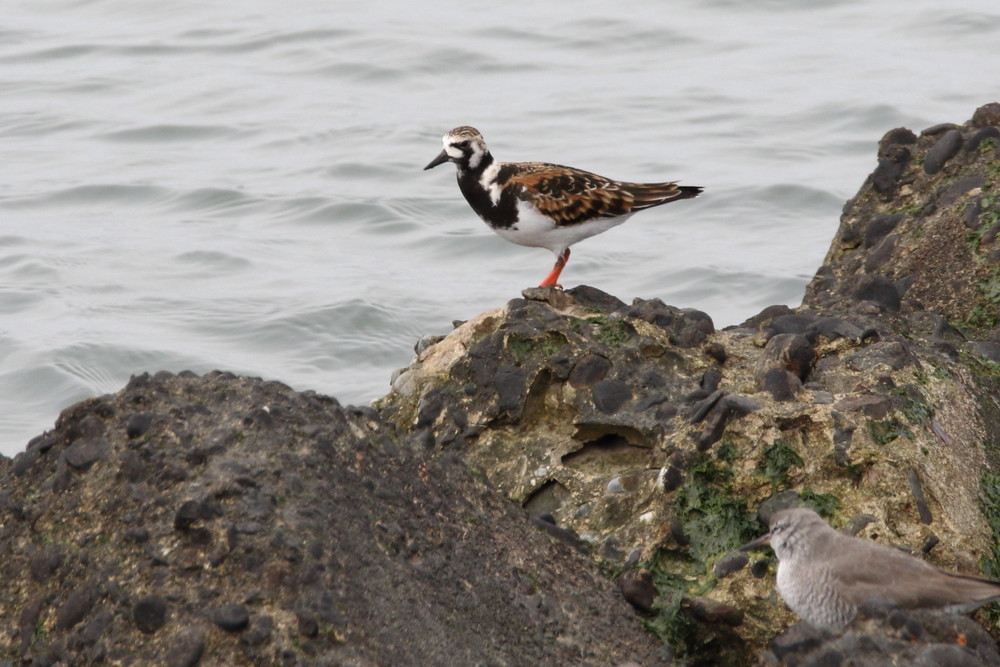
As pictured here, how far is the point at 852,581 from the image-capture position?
12.0ft

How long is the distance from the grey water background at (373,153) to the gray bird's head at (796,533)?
665cm

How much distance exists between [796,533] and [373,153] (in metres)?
12.2

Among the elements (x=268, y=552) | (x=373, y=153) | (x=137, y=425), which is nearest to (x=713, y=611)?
(x=268, y=552)

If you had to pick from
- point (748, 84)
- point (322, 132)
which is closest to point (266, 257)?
point (322, 132)

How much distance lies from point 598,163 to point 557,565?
10.7 metres

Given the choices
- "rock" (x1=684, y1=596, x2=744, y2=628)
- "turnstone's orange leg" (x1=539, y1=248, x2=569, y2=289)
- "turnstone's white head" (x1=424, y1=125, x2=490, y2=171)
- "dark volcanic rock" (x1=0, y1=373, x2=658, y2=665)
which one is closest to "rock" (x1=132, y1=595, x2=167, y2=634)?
"dark volcanic rock" (x1=0, y1=373, x2=658, y2=665)

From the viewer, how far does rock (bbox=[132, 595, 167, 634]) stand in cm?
334

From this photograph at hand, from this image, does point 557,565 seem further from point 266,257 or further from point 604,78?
point 604,78

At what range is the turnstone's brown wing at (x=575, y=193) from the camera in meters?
7.09

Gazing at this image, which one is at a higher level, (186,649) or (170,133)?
(186,649)

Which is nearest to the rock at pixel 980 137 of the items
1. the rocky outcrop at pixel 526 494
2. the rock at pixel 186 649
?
the rocky outcrop at pixel 526 494

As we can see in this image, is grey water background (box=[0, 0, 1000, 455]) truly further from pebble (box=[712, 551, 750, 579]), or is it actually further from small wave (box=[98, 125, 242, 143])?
pebble (box=[712, 551, 750, 579])

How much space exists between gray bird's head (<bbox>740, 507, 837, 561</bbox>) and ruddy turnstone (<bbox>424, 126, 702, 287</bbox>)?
10.9 feet

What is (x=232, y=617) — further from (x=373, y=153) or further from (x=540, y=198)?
(x=373, y=153)
